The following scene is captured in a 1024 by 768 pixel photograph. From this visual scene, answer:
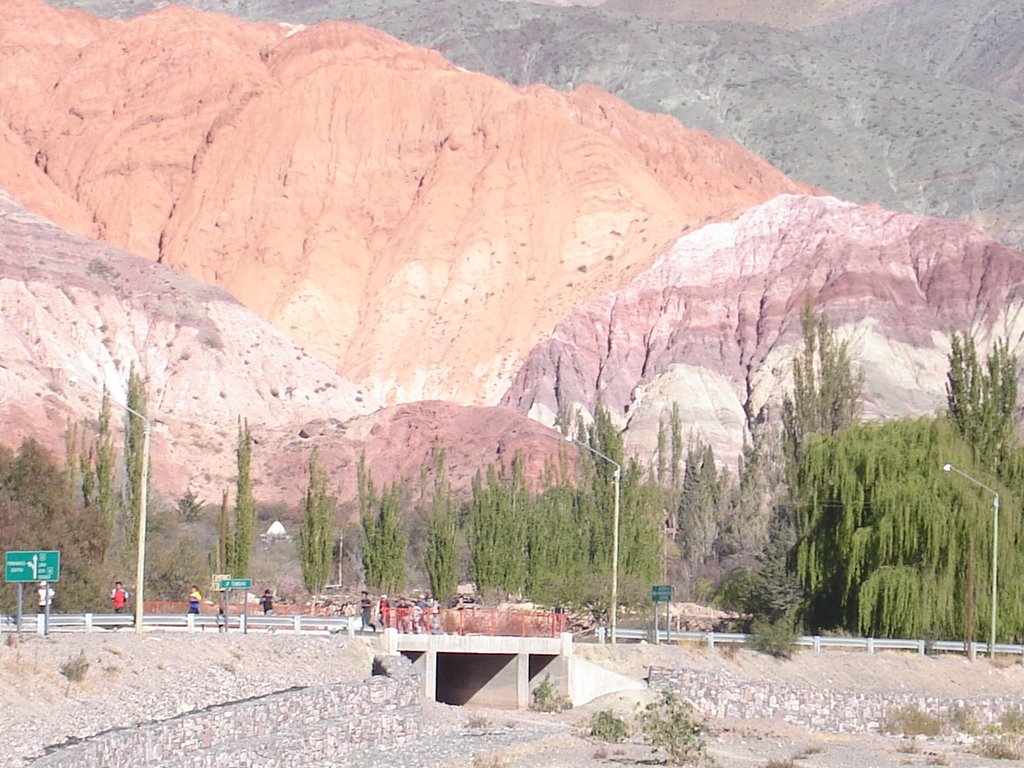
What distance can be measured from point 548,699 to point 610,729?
7177 millimetres

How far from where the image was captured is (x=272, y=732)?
32.6m

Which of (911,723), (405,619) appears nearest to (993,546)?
(911,723)

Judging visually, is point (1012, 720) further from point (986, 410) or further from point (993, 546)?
point (986, 410)

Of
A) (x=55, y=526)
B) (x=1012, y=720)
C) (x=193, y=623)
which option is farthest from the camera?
(x=55, y=526)

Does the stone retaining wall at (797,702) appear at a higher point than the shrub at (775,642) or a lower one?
lower

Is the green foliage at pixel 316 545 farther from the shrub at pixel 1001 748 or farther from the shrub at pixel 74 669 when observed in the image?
the shrub at pixel 74 669

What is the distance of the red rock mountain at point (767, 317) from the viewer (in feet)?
454

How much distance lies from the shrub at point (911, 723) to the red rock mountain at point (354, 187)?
319 ft

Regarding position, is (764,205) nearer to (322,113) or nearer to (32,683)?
(322,113)

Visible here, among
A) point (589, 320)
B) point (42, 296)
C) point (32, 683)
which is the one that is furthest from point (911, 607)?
point (589, 320)

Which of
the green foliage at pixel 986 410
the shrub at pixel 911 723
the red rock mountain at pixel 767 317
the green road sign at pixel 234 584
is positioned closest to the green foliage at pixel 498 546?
the green foliage at pixel 986 410

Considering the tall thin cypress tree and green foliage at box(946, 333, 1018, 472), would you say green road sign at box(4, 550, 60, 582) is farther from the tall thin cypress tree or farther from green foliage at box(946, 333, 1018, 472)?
green foliage at box(946, 333, 1018, 472)

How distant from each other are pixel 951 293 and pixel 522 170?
38990 mm

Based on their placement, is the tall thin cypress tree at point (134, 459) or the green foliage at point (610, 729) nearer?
the green foliage at point (610, 729)
